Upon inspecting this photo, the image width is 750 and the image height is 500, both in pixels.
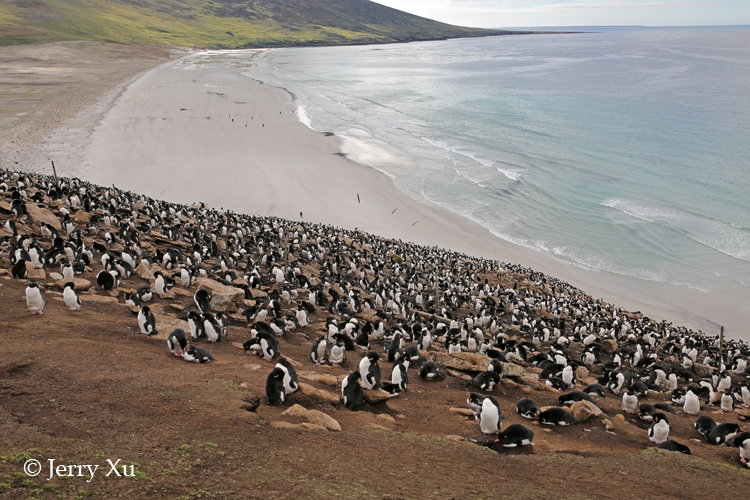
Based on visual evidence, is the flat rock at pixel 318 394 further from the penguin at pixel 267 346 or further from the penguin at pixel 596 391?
the penguin at pixel 596 391

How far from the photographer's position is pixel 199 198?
3669 centimetres

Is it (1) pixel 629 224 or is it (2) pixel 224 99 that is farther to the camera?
(2) pixel 224 99

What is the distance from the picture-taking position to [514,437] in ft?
26.5

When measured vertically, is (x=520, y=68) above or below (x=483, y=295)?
above

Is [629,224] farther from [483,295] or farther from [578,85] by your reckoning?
[578,85]

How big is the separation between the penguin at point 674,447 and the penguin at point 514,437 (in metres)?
2.85

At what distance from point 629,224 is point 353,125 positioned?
37139 millimetres

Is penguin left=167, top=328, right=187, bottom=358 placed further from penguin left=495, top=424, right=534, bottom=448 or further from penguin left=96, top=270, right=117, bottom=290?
penguin left=495, top=424, right=534, bottom=448

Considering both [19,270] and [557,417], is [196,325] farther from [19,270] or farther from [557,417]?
[557,417]

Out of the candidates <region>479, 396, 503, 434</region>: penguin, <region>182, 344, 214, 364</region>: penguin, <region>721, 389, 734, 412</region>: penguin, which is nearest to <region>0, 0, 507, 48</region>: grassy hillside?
<region>182, 344, 214, 364</region>: penguin

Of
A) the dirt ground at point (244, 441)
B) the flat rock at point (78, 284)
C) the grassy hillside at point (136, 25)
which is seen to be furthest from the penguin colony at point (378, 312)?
the grassy hillside at point (136, 25)

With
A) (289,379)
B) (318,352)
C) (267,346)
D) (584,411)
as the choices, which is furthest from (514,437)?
(267,346)

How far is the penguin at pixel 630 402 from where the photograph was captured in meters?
10.9

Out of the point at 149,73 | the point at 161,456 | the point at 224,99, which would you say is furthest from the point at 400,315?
the point at 149,73
